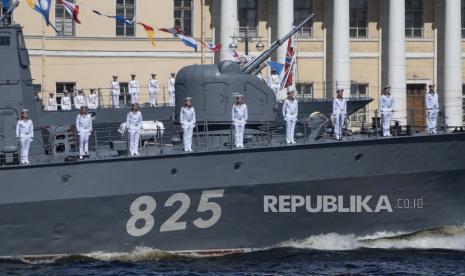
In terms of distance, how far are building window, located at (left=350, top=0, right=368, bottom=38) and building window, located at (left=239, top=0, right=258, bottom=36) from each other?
5.57 metres

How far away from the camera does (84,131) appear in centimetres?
3259

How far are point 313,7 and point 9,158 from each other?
133 ft

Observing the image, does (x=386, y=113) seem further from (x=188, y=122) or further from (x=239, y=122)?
(x=188, y=122)

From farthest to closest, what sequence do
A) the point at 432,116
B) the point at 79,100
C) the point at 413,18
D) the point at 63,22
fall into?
the point at 413,18 → the point at 63,22 → the point at 79,100 → the point at 432,116

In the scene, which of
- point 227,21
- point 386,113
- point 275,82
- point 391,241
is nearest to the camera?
point 391,241

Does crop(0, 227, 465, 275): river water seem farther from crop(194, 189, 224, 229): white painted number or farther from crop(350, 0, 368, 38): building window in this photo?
crop(350, 0, 368, 38): building window

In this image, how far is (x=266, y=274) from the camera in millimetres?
29969

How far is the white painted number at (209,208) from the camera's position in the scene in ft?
106

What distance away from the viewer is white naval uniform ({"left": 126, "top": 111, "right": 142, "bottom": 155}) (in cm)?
3231

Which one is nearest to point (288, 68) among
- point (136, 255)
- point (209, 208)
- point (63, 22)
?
point (63, 22)

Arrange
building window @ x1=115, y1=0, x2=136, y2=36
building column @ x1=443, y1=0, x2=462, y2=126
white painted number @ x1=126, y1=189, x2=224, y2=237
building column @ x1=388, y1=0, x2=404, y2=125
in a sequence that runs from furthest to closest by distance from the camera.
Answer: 1. building column @ x1=443, y1=0, x2=462, y2=126
2. building column @ x1=388, y1=0, x2=404, y2=125
3. building window @ x1=115, y1=0, x2=136, y2=36
4. white painted number @ x1=126, y1=189, x2=224, y2=237

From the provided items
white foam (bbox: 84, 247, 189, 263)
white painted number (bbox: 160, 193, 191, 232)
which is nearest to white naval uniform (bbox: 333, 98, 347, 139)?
white painted number (bbox: 160, 193, 191, 232)

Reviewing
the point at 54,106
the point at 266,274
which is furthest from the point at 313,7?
the point at 266,274

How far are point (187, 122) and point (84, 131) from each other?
2648mm
